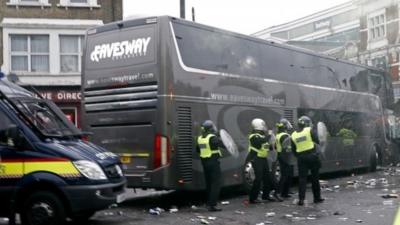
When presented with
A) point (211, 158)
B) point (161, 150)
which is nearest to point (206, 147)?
point (211, 158)

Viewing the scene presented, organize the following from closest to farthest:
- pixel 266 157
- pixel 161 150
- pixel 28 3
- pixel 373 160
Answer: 1. pixel 161 150
2. pixel 266 157
3. pixel 373 160
4. pixel 28 3

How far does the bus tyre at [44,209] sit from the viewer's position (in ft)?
25.5

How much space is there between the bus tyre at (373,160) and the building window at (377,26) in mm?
3840

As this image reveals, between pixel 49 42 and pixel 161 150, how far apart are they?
1577cm

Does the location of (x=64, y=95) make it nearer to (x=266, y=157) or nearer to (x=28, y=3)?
(x=28, y=3)

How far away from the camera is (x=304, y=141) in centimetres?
1075

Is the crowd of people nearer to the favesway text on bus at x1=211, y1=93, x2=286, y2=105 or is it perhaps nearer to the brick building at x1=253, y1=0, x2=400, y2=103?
the favesway text on bus at x1=211, y1=93, x2=286, y2=105

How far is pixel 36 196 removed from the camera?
25.7ft

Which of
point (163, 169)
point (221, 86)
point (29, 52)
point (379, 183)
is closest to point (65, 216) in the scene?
point (163, 169)

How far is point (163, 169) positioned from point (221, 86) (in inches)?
92.0

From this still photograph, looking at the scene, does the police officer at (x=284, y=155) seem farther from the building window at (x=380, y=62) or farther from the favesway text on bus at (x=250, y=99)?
the building window at (x=380, y=62)

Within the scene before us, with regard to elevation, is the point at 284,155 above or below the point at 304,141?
below

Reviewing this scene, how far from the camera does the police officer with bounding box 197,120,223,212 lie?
32.9ft

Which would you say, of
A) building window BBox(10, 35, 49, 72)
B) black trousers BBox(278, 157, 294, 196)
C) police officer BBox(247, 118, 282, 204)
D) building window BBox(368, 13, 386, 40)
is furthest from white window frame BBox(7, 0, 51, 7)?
police officer BBox(247, 118, 282, 204)
